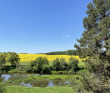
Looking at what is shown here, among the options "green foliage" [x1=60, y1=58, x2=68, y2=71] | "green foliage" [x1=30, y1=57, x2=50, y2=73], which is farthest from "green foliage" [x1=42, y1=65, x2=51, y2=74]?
"green foliage" [x1=60, y1=58, x2=68, y2=71]

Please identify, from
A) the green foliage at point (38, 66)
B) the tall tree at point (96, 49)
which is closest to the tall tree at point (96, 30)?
the tall tree at point (96, 49)

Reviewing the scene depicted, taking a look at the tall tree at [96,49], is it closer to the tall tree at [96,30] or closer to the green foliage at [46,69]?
the tall tree at [96,30]

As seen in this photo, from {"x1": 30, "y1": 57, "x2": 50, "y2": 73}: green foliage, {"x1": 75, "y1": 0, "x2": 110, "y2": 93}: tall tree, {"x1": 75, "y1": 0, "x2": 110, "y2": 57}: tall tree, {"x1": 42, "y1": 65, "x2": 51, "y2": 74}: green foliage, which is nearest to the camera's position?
{"x1": 75, "y1": 0, "x2": 110, "y2": 93}: tall tree

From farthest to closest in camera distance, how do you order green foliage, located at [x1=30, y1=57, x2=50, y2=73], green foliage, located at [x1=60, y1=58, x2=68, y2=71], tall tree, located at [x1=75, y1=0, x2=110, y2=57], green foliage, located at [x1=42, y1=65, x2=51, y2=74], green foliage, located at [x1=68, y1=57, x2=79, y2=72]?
green foliage, located at [x1=60, y1=58, x2=68, y2=71] < green foliage, located at [x1=30, y1=57, x2=50, y2=73] < green foliage, located at [x1=42, y1=65, x2=51, y2=74] < green foliage, located at [x1=68, y1=57, x2=79, y2=72] < tall tree, located at [x1=75, y1=0, x2=110, y2=57]

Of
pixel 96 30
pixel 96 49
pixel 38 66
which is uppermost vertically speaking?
pixel 96 30

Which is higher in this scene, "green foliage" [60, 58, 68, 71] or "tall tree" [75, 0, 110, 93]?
"tall tree" [75, 0, 110, 93]

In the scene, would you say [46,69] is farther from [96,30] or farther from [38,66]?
[96,30]

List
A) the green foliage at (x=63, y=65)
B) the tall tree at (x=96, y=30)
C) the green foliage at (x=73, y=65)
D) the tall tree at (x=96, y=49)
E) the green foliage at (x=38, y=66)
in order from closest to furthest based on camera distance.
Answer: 1. the tall tree at (x=96, y=49)
2. the tall tree at (x=96, y=30)
3. the green foliage at (x=73, y=65)
4. the green foliage at (x=38, y=66)
5. the green foliage at (x=63, y=65)

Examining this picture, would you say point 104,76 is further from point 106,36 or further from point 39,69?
point 39,69

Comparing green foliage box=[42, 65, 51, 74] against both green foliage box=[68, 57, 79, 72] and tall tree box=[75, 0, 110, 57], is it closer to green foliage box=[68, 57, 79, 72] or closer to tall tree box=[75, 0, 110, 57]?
green foliage box=[68, 57, 79, 72]

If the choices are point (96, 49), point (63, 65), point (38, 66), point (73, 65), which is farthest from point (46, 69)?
point (96, 49)

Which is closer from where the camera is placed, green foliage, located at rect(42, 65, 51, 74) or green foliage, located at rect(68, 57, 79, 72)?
green foliage, located at rect(68, 57, 79, 72)

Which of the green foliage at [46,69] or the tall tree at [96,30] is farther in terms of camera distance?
the green foliage at [46,69]

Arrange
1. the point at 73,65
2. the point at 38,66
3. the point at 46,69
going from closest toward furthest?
the point at 73,65 → the point at 46,69 → the point at 38,66
